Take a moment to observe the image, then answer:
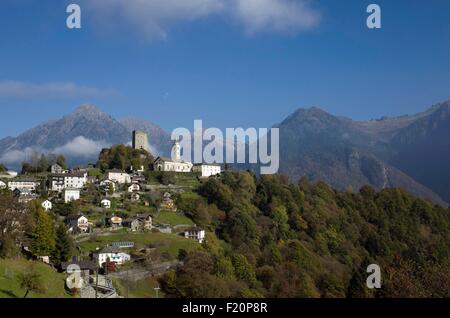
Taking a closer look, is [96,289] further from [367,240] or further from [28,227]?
[367,240]

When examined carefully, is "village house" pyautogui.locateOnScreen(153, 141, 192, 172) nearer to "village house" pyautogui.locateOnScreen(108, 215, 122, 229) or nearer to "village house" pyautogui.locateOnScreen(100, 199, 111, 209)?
"village house" pyautogui.locateOnScreen(100, 199, 111, 209)

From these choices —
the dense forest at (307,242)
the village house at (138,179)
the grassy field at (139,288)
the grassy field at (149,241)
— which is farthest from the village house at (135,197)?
the grassy field at (139,288)

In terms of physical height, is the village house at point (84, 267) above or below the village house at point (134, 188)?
below

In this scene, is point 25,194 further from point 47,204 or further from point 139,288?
point 139,288

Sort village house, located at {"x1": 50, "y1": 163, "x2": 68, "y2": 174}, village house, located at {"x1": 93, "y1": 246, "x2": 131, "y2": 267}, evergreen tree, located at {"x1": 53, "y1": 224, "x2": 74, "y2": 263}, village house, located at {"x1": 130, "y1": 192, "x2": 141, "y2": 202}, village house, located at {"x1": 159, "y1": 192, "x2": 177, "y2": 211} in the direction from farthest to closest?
village house, located at {"x1": 50, "y1": 163, "x2": 68, "y2": 174}, village house, located at {"x1": 130, "y1": 192, "x2": 141, "y2": 202}, village house, located at {"x1": 159, "y1": 192, "x2": 177, "y2": 211}, village house, located at {"x1": 93, "y1": 246, "x2": 131, "y2": 267}, evergreen tree, located at {"x1": 53, "y1": 224, "x2": 74, "y2": 263}

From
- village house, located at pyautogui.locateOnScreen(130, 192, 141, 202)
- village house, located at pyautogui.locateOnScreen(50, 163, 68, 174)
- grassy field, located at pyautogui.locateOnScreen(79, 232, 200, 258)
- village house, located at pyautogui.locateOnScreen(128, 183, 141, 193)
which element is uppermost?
village house, located at pyautogui.locateOnScreen(50, 163, 68, 174)

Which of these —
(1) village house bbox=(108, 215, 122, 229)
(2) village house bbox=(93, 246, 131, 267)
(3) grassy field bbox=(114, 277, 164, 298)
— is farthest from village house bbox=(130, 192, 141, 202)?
(3) grassy field bbox=(114, 277, 164, 298)

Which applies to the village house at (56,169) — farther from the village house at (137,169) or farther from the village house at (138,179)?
the village house at (138,179)
